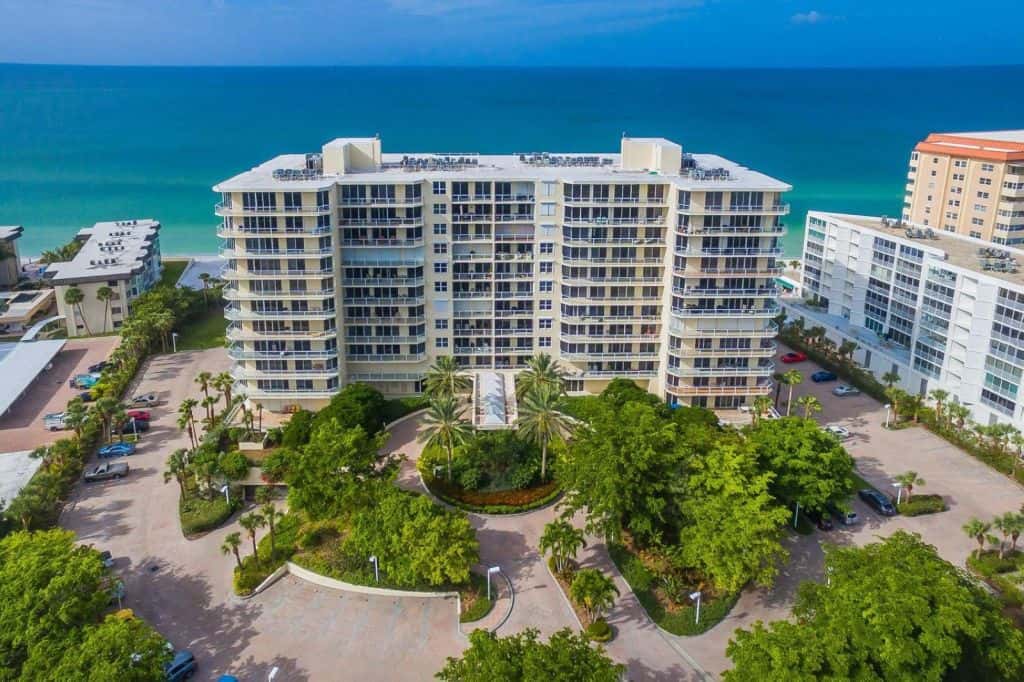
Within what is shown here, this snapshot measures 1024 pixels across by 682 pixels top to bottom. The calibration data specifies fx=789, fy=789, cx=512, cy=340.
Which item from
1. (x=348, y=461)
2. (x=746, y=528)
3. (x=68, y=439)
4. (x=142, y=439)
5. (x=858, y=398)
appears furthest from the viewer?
(x=858, y=398)

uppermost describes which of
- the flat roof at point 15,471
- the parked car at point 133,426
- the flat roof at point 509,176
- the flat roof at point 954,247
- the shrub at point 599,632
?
the flat roof at point 509,176

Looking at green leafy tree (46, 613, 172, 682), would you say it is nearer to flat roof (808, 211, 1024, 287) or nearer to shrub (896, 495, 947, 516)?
shrub (896, 495, 947, 516)

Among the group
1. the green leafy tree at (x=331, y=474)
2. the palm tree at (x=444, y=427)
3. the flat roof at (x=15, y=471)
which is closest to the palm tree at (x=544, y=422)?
the palm tree at (x=444, y=427)

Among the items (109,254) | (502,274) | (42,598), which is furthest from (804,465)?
(109,254)

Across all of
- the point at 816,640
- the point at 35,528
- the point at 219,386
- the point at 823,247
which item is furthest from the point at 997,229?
the point at 35,528

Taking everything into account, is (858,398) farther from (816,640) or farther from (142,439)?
(142,439)

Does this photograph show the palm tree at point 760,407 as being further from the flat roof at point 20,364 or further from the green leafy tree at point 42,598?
the flat roof at point 20,364

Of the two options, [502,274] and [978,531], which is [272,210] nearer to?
[502,274]
